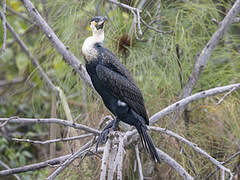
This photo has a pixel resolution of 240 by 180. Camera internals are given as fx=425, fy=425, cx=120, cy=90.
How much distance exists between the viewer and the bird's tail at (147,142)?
228 cm

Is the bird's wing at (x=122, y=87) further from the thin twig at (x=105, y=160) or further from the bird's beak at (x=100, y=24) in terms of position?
the thin twig at (x=105, y=160)

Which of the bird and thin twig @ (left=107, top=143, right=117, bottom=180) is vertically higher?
the bird

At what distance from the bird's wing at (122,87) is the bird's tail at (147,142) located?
0.28 ft

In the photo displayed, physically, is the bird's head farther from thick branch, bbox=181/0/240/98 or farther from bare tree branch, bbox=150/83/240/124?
thick branch, bbox=181/0/240/98

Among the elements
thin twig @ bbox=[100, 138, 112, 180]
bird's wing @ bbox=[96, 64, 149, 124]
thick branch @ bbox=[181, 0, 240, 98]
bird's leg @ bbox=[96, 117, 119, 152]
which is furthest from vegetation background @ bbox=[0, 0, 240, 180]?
thin twig @ bbox=[100, 138, 112, 180]

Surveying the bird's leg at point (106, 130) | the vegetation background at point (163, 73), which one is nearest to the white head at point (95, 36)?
the vegetation background at point (163, 73)

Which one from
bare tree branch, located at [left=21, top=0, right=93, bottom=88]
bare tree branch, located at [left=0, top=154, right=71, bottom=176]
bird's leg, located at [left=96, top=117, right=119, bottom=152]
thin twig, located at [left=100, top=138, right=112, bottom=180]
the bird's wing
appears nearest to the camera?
thin twig, located at [left=100, top=138, right=112, bottom=180]

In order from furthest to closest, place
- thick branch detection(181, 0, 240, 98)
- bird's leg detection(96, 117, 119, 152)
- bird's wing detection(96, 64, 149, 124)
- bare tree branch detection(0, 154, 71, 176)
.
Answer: thick branch detection(181, 0, 240, 98) → bird's wing detection(96, 64, 149, 124) → bird's leg detection(96, 117, 119, 152) → bare tree branch detection(0, 154, 71, 176)

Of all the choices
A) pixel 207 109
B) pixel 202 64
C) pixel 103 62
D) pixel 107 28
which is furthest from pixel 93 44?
pixel 207 109

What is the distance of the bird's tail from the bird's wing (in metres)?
0.08

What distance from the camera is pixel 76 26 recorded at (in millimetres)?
3117

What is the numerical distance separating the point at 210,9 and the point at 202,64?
0.58m

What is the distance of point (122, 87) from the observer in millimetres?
2500

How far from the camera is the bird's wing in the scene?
248cm
